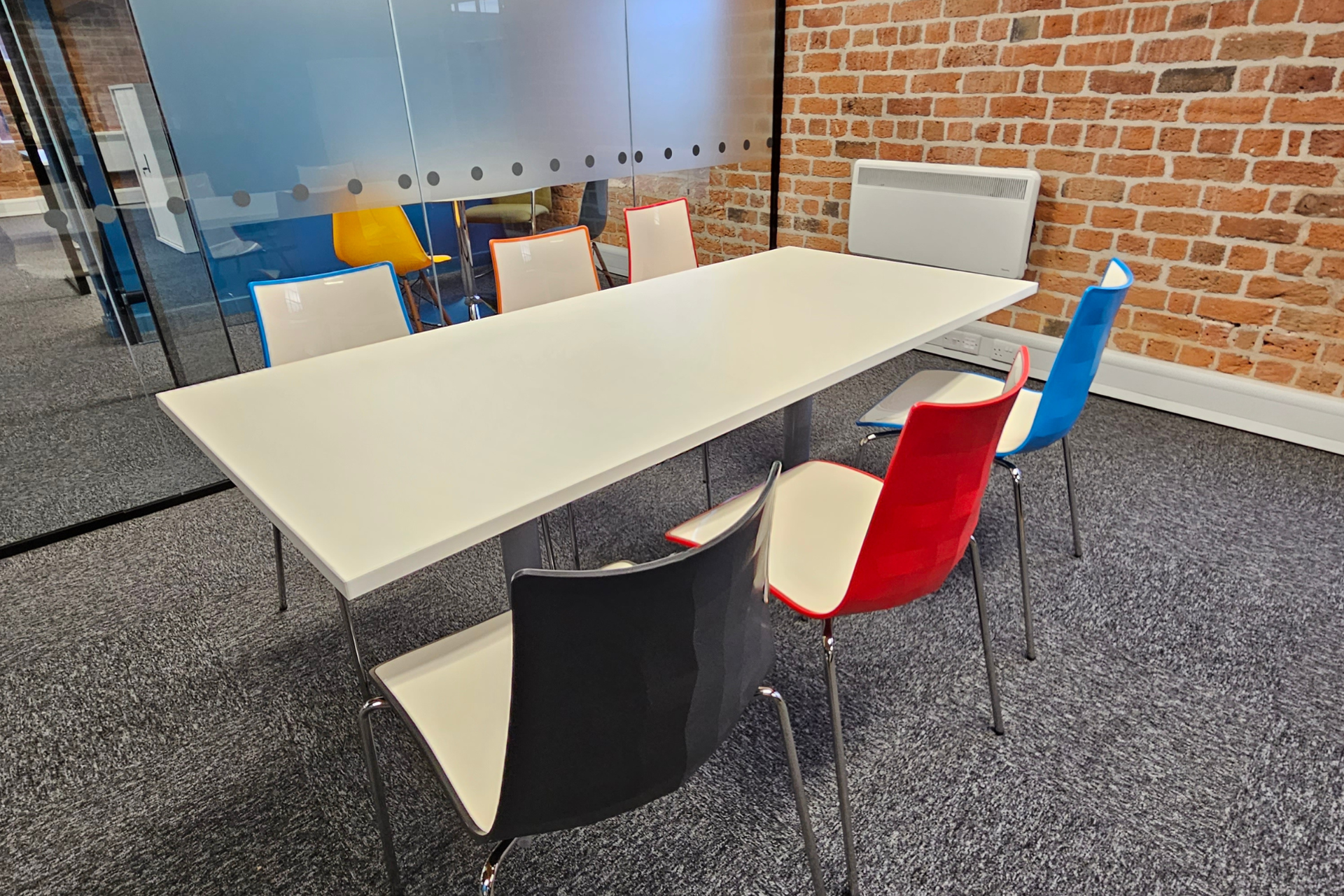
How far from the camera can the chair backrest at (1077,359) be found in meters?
1.66

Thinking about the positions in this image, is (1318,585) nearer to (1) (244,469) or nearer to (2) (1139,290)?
(2) (1139,290)

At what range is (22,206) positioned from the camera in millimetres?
2367

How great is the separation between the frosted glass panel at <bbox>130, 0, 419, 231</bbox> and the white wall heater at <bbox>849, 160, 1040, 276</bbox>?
218 centimetres

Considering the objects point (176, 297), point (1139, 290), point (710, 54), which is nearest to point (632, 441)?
point (176, 297)

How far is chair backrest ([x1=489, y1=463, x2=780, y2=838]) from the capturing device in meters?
0.77

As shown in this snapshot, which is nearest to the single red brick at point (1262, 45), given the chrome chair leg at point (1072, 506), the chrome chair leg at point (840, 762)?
the chrome chair leg at point (1072, 506)

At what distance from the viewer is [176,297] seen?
273 cm

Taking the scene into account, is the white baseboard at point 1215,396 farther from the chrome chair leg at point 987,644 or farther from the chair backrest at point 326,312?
the chair backrest at point 326,312

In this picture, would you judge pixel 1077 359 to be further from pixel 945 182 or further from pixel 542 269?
pixel 945 182

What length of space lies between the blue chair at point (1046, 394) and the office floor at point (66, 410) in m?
2.54

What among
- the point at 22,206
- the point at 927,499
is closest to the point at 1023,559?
the point at 927,499

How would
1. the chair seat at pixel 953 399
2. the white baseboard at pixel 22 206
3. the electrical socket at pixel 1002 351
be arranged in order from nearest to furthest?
1. the chair seat at pixel 953 399
2. the white baseboard at pixel 22 206
3. the electrical socket at pixel 1002 351

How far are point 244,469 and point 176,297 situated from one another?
1.96 meters

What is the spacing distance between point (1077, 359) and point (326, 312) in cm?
191
